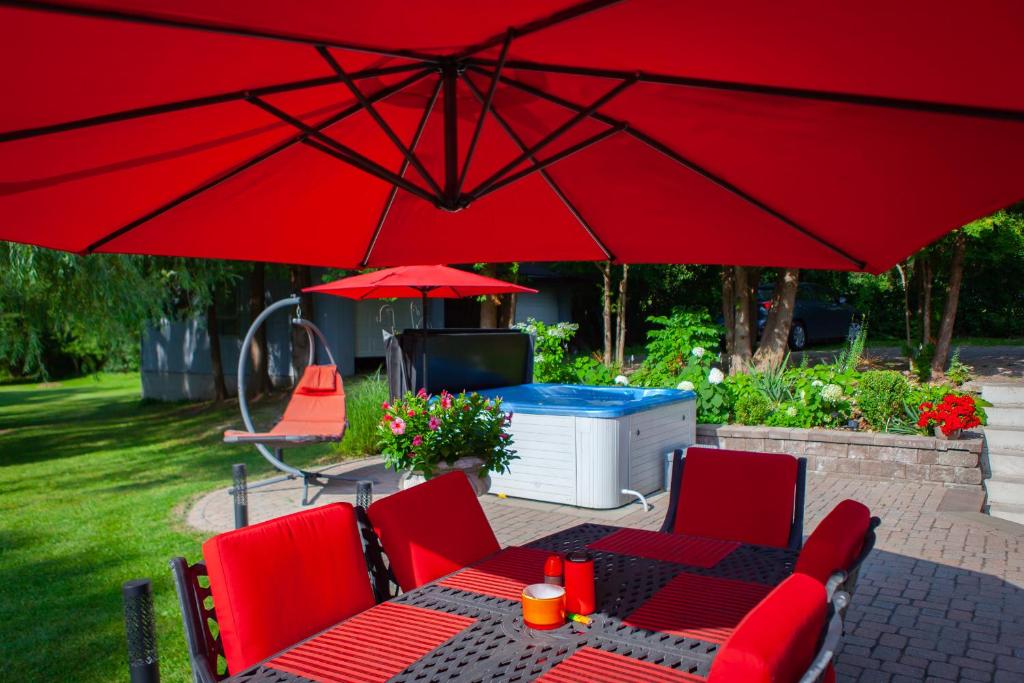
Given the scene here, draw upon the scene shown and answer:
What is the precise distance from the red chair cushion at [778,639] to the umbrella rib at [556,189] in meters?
1.72

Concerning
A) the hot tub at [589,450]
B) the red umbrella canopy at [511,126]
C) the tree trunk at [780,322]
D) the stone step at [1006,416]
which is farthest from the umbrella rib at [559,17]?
the tree trunk at [780,322]

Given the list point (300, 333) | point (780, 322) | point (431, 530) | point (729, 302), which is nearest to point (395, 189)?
point (431, 530)

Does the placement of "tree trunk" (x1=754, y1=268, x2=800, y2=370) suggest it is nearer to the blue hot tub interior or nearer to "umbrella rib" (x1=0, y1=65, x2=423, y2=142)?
the blue hot tub interior

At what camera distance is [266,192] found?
3145 mm

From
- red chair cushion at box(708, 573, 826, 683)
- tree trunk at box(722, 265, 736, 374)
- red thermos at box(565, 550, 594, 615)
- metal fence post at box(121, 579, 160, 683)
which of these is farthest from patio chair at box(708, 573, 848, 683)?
tree trunk at box(722, 265, 736, 374)

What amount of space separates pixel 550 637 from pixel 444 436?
2.70m

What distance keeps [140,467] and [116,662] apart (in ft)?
21.5

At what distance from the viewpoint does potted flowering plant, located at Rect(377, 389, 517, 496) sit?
15.8ft

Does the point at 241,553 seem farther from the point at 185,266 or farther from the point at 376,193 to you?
the point at 185,266

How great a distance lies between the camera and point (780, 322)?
12.2 m

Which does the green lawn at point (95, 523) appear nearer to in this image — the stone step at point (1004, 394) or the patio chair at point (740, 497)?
the patio chair at point (740, 497)

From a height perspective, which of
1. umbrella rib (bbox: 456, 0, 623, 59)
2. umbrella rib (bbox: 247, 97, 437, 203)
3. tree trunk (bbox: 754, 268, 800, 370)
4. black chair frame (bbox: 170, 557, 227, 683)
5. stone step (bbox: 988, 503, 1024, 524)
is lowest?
stone step (bbox: 988, 503, 1024, 524)

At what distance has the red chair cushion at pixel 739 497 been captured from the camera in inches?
145

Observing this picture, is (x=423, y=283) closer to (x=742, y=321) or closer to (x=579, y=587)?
(x=579, y=587)
